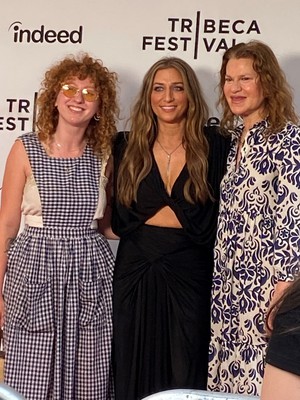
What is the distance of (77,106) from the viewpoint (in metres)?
2.54

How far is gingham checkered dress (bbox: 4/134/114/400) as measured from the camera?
2508 mm

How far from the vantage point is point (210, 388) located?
248 centimetres

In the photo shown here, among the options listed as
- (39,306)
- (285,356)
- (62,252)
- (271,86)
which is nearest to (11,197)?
(62,252)

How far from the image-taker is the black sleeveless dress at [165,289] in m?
2.47

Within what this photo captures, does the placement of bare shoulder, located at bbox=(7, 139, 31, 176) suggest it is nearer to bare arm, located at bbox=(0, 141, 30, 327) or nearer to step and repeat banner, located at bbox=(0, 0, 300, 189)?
bare arm, located at bbox=(0, 141, 30, 327)

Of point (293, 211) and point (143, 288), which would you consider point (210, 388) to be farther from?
point (293, 211)

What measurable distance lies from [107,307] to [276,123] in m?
0.81

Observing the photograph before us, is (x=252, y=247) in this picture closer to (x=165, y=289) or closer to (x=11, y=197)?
(x=165, y=289)

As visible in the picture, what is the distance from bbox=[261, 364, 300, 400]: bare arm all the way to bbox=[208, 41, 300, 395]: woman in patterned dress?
1.10 metres

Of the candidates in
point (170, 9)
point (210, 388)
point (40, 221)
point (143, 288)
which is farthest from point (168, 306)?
point (170, 9)

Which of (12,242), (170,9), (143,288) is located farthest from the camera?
(170,9)

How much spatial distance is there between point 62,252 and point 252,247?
62 centimetres

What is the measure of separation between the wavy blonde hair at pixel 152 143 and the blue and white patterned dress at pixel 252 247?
10 cm

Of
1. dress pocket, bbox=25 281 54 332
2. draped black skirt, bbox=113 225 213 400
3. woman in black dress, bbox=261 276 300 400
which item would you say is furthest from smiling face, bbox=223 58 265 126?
woman in black dress, bbox=261 276 300 400
